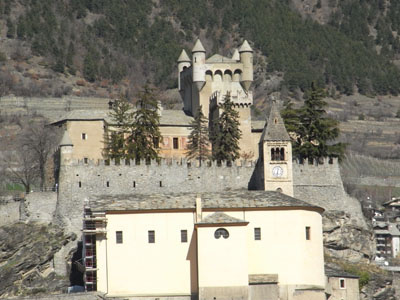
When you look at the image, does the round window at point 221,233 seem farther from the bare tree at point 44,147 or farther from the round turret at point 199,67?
the round turret at point 199,67

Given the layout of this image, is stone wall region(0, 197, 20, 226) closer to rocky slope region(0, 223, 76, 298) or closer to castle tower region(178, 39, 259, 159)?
rocky slope region(0, 223, 76, 298)

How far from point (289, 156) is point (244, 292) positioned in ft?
46.4

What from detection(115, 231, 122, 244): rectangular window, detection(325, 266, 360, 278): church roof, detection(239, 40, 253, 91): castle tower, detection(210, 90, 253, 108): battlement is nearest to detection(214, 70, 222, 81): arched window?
detection(239, 40, 253, 91): castle tower

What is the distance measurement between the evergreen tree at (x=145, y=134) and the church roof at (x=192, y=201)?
11284 millimetres

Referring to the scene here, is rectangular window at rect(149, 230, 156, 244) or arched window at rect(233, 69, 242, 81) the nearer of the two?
rectangular window at rect(149, 230, 156, 244)

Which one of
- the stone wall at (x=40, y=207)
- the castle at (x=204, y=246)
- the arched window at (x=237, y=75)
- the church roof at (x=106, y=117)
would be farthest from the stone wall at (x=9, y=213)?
the arched window at (x=237, y=75)

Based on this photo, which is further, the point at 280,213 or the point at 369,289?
the point at 369,289

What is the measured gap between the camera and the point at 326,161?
9400 centimetres

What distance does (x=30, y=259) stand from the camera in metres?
87.6

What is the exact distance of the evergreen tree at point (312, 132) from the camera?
320 feet

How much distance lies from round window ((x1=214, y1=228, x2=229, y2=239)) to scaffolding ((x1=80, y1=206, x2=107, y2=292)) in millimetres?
7192

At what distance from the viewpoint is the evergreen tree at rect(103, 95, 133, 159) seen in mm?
98156

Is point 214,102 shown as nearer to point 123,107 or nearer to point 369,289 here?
point 123,107

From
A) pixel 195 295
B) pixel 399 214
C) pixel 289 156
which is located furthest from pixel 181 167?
pixel 399 214
